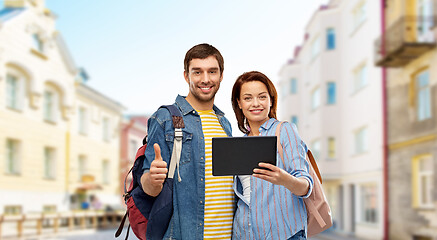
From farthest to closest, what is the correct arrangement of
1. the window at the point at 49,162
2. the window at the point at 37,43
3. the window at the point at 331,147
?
the window at the point at 331,147, the window at the point at 49,162, the window at the point at 37,43

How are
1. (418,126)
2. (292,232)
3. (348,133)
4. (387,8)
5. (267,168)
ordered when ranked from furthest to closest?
(348,133)
(387,8)
(418,126)
(292,232)
(267,168)

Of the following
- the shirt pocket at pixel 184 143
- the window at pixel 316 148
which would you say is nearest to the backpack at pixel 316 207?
the shirt pocket at pixel 184 143

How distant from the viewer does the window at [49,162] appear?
25.9 metres

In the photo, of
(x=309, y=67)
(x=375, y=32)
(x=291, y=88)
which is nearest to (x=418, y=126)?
(x=375, y=32)

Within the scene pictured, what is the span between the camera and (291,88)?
3656 centimetres

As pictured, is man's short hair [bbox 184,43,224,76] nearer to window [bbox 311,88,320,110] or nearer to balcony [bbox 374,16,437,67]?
balcony [bbox 374,16,437,67]

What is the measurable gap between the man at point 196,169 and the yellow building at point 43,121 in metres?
19.4

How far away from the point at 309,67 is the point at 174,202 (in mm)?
28328

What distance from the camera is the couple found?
10.0 feet

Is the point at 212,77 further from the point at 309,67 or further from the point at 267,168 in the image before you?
the point at 309,67

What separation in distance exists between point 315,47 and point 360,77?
6.13m

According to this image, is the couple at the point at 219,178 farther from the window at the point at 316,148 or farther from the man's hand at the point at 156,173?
the window at the point at 316,148

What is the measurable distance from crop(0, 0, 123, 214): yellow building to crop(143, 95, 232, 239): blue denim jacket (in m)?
19.5

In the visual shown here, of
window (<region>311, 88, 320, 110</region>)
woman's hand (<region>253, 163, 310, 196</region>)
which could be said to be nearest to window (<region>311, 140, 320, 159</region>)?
window (<region>311, 88, 320, 110</region>)
